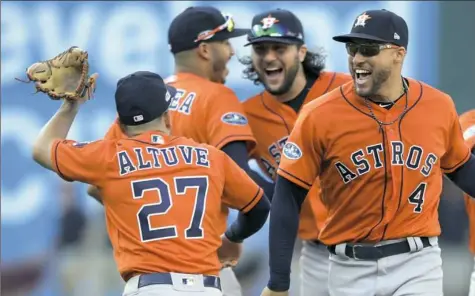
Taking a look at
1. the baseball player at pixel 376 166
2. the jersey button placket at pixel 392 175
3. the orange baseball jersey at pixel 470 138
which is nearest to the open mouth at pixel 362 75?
the baseball player at pixel 376 166

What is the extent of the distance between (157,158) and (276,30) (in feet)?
5.35

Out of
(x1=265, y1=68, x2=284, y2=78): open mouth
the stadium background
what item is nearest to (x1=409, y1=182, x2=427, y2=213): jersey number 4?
(x1=265, y1=68, x2=284, y2=78): open mouth

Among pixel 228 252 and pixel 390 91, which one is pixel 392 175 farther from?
pixel 228 252

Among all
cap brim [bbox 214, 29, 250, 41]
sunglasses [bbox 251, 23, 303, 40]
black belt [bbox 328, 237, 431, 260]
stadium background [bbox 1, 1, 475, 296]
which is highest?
sunglasses [bbox 251, 23, 303, 40]

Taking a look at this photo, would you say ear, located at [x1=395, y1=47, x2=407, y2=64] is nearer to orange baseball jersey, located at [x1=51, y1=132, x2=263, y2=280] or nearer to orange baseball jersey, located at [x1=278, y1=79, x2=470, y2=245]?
orange baseball jersey, located at [x1=278, y1=79, x2=470, y2=245]

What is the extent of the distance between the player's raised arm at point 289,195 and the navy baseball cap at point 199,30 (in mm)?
1311

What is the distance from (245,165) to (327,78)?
0.79 metres

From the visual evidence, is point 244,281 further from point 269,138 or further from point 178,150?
point 178,150

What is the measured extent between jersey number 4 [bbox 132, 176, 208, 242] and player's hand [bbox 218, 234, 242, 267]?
890 millimetres

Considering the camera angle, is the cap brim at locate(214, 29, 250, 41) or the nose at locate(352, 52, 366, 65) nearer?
the nose at locate(352, 52, 366, 65)

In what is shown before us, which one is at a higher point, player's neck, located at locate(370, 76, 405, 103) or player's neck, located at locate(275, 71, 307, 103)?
player's neck, located at locate(370, 76, 405, 103)

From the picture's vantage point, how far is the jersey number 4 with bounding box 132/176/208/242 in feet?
14.8

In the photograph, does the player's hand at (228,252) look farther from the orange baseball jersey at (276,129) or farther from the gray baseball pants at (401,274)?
the gray baseball pants at (401,274)

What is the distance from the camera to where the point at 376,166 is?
486 cm
